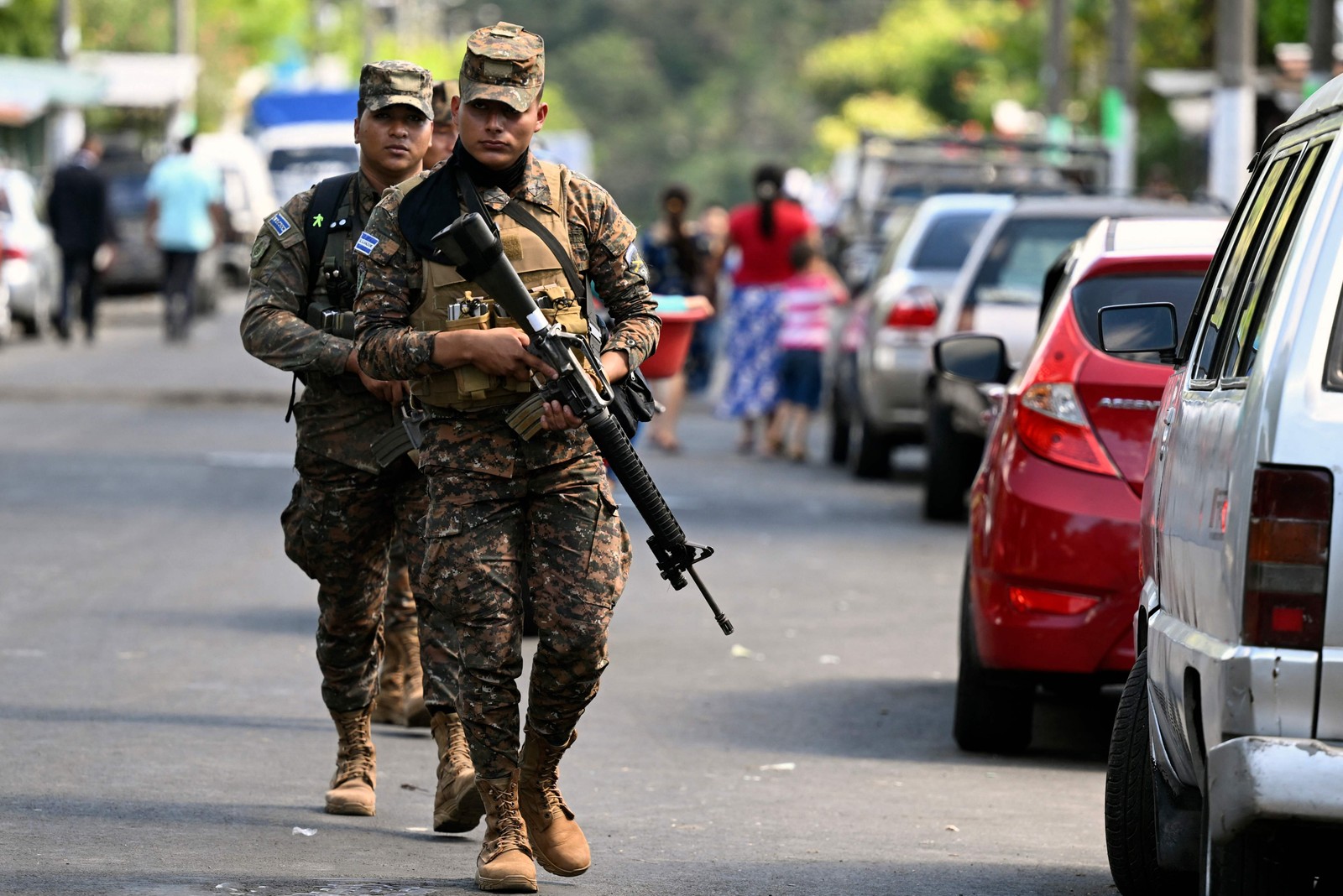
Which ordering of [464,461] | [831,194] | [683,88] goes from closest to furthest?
1. [464,461]
2. [831,194]
3. [683,88]

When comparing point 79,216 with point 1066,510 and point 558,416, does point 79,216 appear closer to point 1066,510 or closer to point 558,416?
point 1066,510

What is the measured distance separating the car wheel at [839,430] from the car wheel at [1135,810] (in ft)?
39.6

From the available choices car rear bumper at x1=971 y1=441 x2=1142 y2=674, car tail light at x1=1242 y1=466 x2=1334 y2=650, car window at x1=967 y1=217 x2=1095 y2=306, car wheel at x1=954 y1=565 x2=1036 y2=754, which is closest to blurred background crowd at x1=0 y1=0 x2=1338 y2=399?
car window at x1=967 y1=217 x2=1095 y2=306

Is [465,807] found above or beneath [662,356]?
beneath

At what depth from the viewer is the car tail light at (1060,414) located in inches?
292

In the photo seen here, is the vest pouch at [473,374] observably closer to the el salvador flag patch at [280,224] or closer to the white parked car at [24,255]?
the el salvador flag patch at [280,224]

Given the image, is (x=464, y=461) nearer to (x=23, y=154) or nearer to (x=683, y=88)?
(x=23, y=154)

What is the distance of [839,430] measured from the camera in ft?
59.0

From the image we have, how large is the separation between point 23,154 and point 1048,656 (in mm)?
48069

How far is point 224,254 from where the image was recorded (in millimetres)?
35781

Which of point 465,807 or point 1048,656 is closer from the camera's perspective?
point 465,807

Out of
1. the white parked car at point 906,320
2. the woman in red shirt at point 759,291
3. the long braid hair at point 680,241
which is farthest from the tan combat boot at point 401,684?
the long braid hair at point 680,241

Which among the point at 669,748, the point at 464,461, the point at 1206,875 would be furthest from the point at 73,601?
the point at 1206,875

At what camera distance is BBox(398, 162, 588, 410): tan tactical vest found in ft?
18.2
